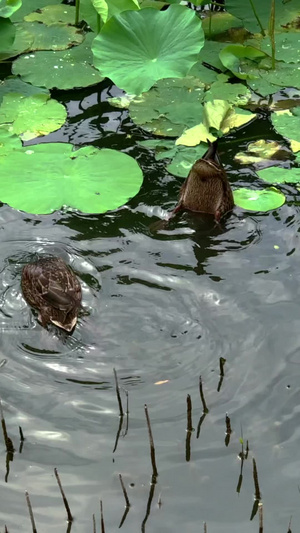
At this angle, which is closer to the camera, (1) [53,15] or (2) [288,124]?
(2) [288,124]

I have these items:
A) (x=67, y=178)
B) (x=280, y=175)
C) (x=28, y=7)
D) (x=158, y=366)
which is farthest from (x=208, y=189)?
(x=28, y=7)

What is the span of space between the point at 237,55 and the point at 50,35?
182cm

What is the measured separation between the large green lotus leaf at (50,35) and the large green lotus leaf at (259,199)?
2618mm

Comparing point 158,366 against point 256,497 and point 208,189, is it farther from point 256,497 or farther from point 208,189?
point 208,189

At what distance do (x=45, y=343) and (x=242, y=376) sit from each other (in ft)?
3.86

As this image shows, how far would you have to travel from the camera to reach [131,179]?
581 centimetres

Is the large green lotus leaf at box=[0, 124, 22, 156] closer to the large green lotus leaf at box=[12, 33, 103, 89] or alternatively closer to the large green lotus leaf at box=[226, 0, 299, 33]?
the large green lotus leaf at box=[12, 33, 103, 89]

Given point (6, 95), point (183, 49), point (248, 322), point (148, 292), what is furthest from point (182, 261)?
point (6, 95)

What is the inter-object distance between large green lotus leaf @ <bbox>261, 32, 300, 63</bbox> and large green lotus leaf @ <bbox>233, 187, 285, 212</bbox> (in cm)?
194

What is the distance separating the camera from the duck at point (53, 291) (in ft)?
15.5

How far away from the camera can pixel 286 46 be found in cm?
737

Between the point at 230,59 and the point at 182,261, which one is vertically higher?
the point at 230,59

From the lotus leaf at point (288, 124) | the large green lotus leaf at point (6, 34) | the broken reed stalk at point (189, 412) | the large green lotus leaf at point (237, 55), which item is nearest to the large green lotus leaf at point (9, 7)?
the large green lotus leaf at point (6, 34)

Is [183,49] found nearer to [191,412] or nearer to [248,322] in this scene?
[248,322]
